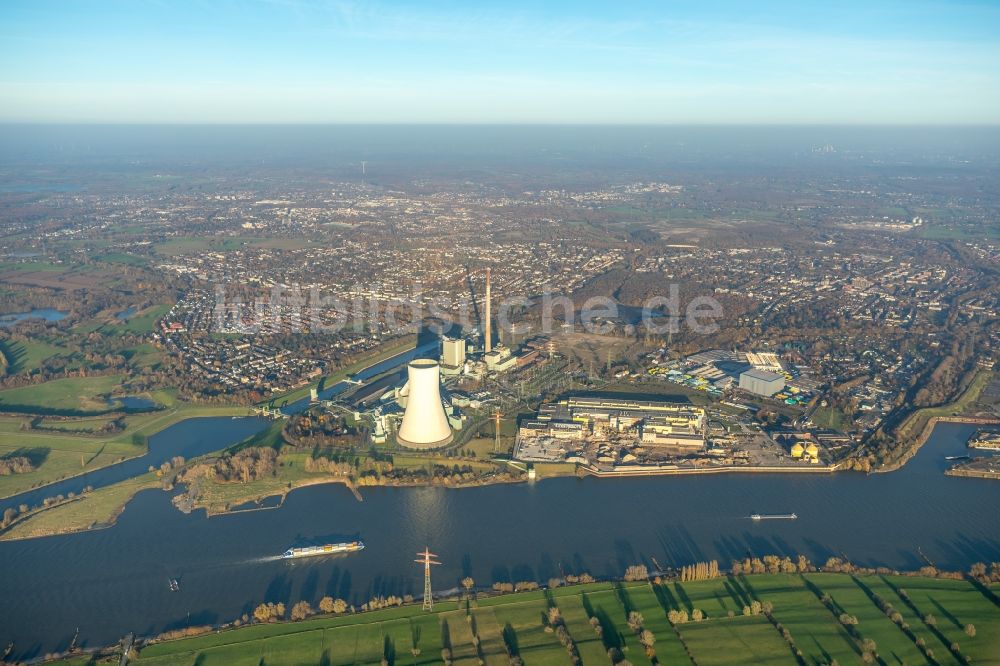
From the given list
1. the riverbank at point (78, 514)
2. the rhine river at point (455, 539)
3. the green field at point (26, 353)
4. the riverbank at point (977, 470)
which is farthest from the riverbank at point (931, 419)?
the green field at point (26, 353)

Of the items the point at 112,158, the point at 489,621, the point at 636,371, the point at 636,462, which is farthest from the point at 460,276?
the point at 112,158

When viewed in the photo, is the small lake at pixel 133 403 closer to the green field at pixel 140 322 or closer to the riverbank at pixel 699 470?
the green field at pixel 140 322

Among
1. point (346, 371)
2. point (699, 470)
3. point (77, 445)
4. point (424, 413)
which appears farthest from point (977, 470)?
point (77, 445)

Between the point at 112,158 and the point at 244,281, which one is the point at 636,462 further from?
the point at 112,158

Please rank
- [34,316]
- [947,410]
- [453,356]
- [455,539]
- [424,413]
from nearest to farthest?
[455,539]
[424,413]
[947,410]
[453,356]
[34,316]

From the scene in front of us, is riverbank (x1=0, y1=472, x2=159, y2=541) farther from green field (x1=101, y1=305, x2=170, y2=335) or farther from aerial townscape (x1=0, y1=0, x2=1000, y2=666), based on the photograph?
green field (x1=101, y1=305, x2=170, y2=335)

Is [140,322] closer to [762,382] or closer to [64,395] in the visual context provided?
[64,395]

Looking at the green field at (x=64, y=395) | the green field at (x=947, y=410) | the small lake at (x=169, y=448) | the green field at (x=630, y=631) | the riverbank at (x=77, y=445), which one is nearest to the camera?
the green field at (x=630, y=631)
